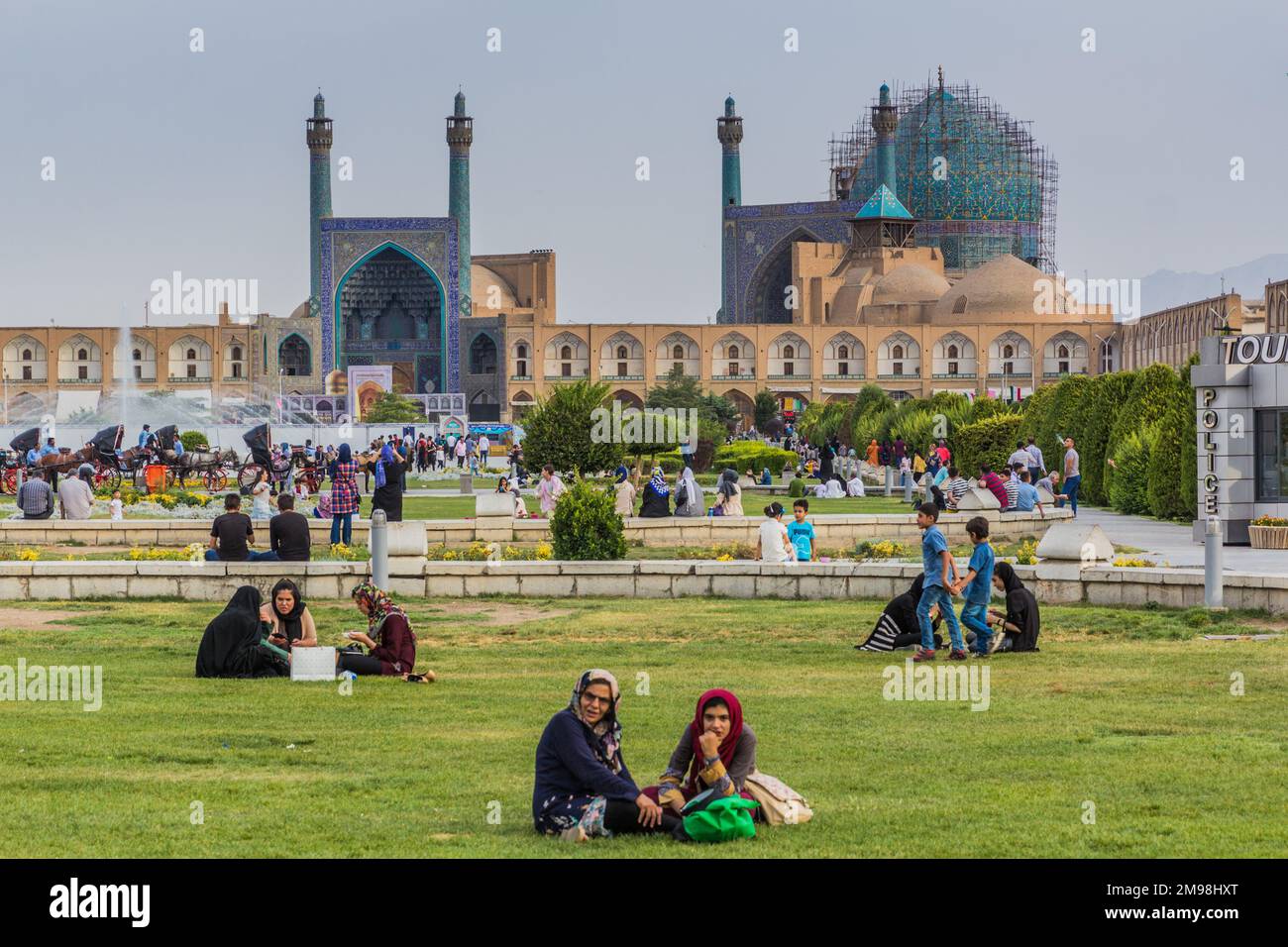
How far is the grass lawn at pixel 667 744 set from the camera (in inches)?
229

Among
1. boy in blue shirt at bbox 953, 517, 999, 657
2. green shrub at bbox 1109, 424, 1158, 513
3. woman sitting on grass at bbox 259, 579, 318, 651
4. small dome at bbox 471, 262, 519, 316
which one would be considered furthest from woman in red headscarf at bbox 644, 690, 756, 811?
small dome at bbox 471, 262, 519, 316

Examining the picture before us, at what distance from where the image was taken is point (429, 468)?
130 feet

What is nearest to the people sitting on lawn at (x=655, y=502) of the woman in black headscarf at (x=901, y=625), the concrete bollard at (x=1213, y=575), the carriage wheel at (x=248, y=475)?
the concrete bollard at (x=1213, y=575)

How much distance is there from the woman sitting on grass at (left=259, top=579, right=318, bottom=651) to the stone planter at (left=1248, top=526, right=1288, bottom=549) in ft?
29.7

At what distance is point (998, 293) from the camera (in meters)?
73.3

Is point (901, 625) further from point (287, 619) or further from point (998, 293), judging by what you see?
point (998, 293)

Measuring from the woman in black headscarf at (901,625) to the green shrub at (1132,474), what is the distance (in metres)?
12.2

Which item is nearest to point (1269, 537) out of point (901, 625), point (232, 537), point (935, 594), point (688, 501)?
point (688, 501)

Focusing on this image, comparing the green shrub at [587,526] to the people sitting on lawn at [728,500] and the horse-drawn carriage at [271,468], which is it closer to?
the people sitting on lawn at [728,500]

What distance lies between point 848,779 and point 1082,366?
66.4 meters

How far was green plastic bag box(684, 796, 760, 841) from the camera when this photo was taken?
587cm

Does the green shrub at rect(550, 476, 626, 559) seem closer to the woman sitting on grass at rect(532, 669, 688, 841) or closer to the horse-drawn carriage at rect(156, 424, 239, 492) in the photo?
the woman sitting on grass at rect(532, 669, 688, 841)

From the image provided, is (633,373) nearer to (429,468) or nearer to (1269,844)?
(429,468)

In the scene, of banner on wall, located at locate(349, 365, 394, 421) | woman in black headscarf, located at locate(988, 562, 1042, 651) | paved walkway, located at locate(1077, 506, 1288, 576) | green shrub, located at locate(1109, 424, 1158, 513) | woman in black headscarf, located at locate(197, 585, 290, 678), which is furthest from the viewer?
banner on wall, located at locate(349, 365, 394, 421)
